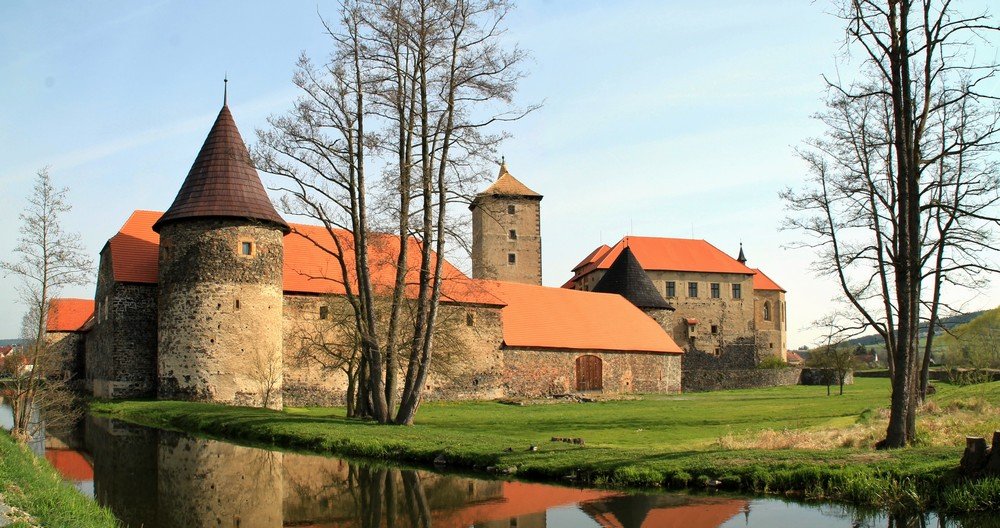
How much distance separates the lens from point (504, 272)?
5512cm

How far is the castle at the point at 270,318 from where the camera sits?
28.2m

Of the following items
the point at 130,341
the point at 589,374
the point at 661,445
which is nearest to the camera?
the point at 661,445

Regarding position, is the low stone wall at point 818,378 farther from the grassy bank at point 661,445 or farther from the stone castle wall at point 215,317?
the stone castle wall at point 215,317

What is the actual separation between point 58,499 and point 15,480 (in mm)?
973

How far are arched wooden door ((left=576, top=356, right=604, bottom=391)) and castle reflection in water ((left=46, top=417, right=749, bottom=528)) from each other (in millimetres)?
22773

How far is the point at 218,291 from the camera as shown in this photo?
28.5 m

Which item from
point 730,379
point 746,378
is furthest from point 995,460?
point 746,378

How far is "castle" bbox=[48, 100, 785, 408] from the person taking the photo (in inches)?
1112

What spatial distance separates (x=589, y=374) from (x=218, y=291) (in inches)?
665

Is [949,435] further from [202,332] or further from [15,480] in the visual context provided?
[202,332]

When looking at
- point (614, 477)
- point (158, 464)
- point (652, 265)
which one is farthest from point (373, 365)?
point (652, 265)

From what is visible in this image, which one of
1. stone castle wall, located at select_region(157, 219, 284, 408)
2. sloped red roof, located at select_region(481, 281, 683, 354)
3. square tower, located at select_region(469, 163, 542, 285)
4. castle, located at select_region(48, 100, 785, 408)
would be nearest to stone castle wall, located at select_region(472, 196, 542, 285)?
square tower, located at select_region(469, 163, 542, 285)

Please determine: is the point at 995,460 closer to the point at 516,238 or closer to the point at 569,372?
the point at 569,372

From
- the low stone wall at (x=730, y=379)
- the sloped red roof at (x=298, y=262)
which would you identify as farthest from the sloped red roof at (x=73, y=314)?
the low stone wall at (x=730, y=379)
